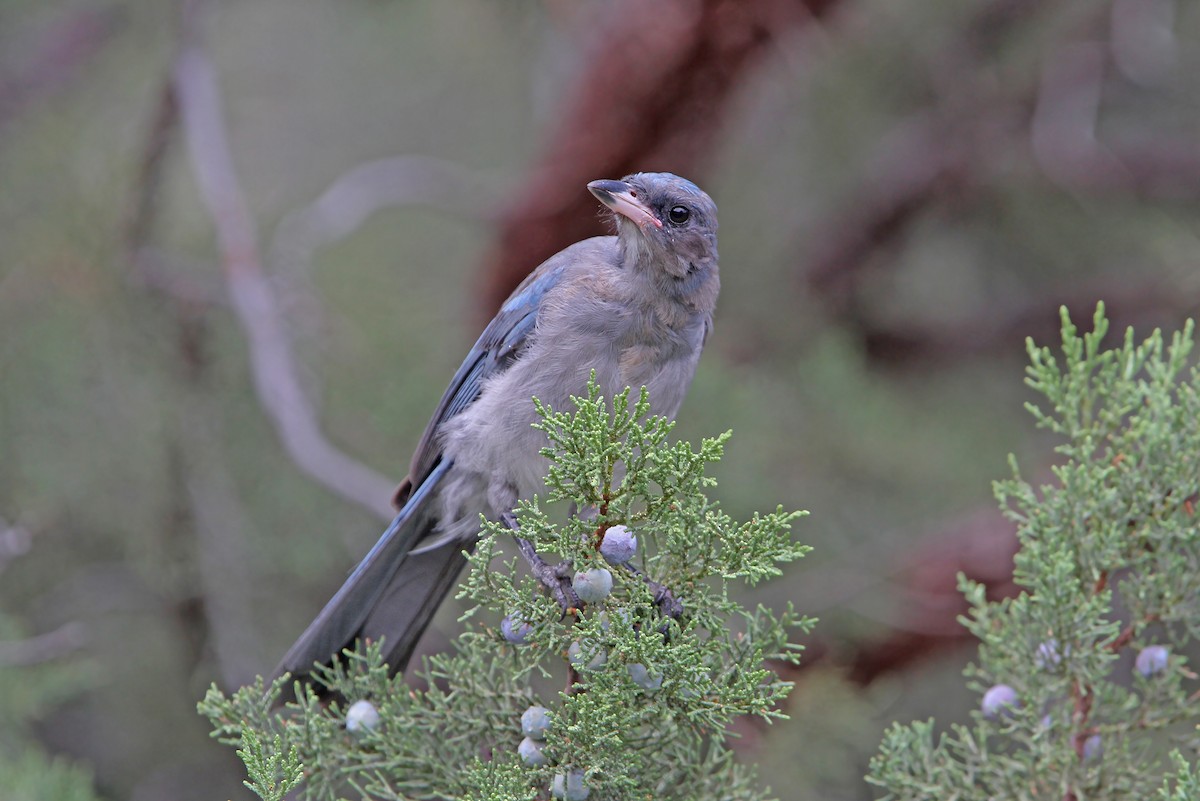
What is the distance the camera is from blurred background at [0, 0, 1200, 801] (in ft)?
15.4

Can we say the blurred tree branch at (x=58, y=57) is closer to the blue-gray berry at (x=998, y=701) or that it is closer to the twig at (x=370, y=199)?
the twig at (x=370, y=199)

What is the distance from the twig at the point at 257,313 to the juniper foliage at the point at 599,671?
140cm

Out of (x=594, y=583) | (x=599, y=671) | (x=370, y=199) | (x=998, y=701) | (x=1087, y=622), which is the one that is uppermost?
(x=370, y=199)

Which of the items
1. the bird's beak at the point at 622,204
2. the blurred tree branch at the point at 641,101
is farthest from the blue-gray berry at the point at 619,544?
the blurred tree branch at the point at 641,101

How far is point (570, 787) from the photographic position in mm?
2244

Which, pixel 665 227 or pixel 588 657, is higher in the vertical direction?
pixel 665 227

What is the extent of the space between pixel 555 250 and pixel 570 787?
323 centimetres

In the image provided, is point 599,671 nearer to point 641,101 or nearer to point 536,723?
point 536,723

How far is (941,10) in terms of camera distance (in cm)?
625

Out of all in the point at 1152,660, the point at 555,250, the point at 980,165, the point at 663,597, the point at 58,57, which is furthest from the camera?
the point at 980,165

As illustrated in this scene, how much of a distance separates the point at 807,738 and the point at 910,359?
255 centimetres

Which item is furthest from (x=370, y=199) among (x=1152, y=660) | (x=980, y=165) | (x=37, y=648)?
(x=1152, y=660)

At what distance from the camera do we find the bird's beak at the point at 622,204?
11.8 feet

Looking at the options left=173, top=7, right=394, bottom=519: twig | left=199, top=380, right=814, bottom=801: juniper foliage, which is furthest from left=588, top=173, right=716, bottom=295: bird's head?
left=199, top=380, right=814, bottom=801: juniper foliage
